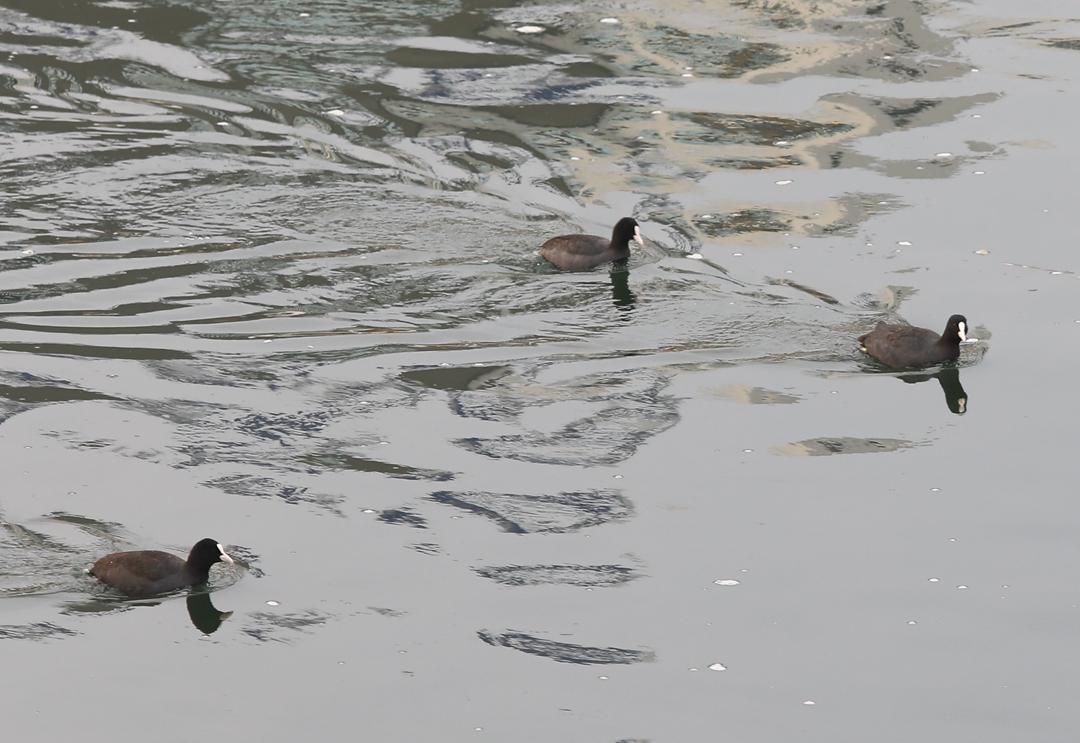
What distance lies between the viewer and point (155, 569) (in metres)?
13.0

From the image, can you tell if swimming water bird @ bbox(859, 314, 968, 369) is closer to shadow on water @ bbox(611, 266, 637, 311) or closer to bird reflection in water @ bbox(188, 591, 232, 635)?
shadow on water @ bbox(611, 266, 637, 311)

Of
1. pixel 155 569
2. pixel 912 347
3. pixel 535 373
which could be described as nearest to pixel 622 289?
pixel 535 373

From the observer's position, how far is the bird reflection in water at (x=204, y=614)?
12992 millimetres

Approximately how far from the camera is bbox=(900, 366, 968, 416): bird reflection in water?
16641 mm

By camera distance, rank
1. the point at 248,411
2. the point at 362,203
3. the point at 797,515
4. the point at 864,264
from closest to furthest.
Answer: the point at 797,515, the point at 248,411, the point at 864,264, the point at 362,203

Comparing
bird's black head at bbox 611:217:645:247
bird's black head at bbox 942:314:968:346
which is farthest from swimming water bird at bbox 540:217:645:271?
bird's black head at bbox 942:314:968:346

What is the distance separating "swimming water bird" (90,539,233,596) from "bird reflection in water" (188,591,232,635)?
4.5 inches

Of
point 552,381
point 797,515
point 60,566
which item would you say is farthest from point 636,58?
point 60,566

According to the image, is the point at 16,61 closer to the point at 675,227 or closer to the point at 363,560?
the point at 675,227

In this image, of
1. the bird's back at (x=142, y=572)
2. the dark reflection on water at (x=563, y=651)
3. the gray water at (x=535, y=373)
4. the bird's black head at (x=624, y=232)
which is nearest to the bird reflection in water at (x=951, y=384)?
the gray water at (x=535, y=373)

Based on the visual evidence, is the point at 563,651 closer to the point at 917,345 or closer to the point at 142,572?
the point at 142,572

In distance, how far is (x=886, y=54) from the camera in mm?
26266

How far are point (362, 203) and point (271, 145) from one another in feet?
7.33

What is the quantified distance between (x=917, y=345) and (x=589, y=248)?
3.85 meters
